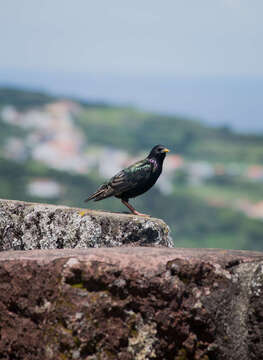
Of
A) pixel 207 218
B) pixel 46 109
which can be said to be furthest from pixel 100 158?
pixel 207 218

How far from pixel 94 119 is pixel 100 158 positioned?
1415 cm

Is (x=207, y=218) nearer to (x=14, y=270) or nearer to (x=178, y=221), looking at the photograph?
(x=178, y=221)

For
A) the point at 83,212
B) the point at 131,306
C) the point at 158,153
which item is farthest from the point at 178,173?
the point at 131,306

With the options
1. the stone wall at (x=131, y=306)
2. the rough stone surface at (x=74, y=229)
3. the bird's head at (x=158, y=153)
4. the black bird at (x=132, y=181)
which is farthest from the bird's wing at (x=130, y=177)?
the stone wall at (x=131, y=306)

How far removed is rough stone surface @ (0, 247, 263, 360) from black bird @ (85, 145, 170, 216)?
3.87m

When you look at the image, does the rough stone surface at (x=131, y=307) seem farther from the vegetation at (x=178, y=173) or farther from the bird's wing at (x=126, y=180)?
the vegetation at (x=178, y=173)

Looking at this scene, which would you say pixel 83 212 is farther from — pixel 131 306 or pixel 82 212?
pixel 131 306

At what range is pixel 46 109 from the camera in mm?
78625

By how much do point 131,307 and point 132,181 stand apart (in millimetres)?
4262

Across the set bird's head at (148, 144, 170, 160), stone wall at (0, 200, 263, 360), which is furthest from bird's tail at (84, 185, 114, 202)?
stone wall at (0, 200, 263, 360)

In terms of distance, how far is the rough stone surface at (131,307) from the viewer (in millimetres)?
5520

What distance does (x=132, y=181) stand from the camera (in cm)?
969

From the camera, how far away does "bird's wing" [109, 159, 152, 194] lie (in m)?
9.67

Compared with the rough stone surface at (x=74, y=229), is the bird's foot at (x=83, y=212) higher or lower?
higher
